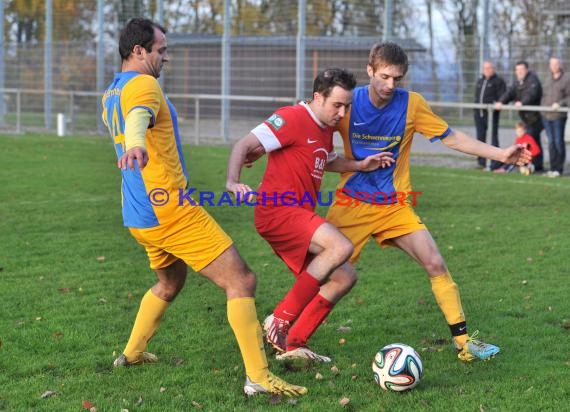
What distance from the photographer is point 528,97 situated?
54.1 feet

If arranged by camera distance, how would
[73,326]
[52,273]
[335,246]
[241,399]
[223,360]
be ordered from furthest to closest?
[52,273] < [73,326] < [223,360] < [335,246] < [241,399]

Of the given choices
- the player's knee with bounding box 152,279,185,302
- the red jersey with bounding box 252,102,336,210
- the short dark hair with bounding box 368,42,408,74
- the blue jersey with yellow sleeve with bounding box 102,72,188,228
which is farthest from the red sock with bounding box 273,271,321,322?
the short dark hair with bounding box 368,42,408,74

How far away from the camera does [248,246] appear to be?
374 inches

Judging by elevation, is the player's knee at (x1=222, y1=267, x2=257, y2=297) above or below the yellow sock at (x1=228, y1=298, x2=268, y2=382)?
above

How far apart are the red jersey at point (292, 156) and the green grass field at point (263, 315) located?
1.04 m

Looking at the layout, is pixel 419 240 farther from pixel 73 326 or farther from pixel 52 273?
pixel 52 273

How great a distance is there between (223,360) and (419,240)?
145cm

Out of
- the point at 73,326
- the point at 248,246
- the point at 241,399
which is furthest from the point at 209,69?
the point at 241,399

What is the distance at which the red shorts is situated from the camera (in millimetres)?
5320

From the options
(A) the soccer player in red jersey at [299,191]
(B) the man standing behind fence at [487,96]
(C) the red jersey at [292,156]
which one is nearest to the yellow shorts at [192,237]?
(A) the soccer player in red jersey at [299,191]

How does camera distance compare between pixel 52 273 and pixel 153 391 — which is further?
pixel 52 273

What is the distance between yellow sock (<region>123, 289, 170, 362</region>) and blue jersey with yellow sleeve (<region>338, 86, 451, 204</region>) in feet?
4.83

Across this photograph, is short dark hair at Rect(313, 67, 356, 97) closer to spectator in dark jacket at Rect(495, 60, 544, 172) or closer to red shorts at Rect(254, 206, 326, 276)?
red shorts at Rect(254, 206, 326, 276)

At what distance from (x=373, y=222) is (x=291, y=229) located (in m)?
0.77
